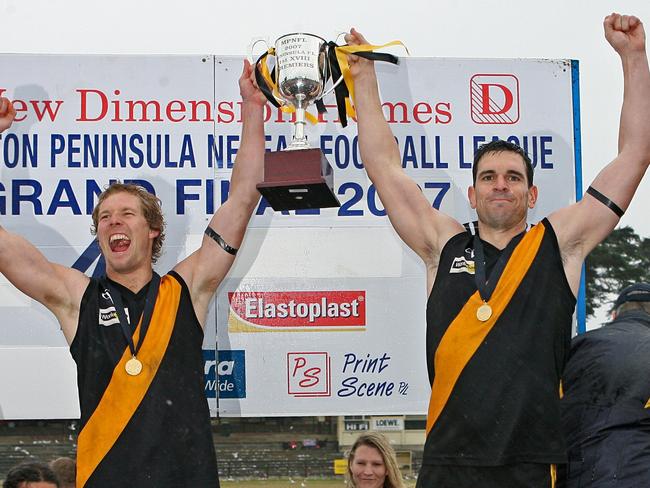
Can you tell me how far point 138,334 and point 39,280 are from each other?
0.55 m

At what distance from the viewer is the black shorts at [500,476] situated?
3.24 meters

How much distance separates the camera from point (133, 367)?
3541mm

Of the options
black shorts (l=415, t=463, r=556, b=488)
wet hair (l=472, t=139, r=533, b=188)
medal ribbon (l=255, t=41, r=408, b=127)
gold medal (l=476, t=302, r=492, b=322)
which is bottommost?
black shorts (l=415, t=463, r=556, b=488)

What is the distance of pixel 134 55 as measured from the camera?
525 centimetres

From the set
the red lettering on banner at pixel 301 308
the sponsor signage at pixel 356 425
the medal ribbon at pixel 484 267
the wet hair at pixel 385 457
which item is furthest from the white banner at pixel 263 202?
the medal ribbon at pixel 484 267

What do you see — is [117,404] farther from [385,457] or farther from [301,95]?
[385,457]

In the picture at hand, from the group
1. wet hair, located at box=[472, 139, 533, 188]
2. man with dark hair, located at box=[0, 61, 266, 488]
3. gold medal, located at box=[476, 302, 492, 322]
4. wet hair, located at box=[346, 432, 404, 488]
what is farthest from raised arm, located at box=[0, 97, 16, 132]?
wet hair, located at box=[346, 432, 404, 488]

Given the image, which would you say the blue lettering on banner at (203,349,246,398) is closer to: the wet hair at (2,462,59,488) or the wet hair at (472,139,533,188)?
the wet hair at (2,462,59,488)

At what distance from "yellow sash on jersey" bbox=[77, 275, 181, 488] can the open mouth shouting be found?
15.8 inches

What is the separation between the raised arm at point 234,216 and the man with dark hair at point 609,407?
160cm

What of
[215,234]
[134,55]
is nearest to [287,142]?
[134,55]

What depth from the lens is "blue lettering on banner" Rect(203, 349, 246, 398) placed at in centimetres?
507

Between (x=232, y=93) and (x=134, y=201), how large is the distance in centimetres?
152

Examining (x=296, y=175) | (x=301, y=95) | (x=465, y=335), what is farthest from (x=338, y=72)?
→ (x=465, y=335)
